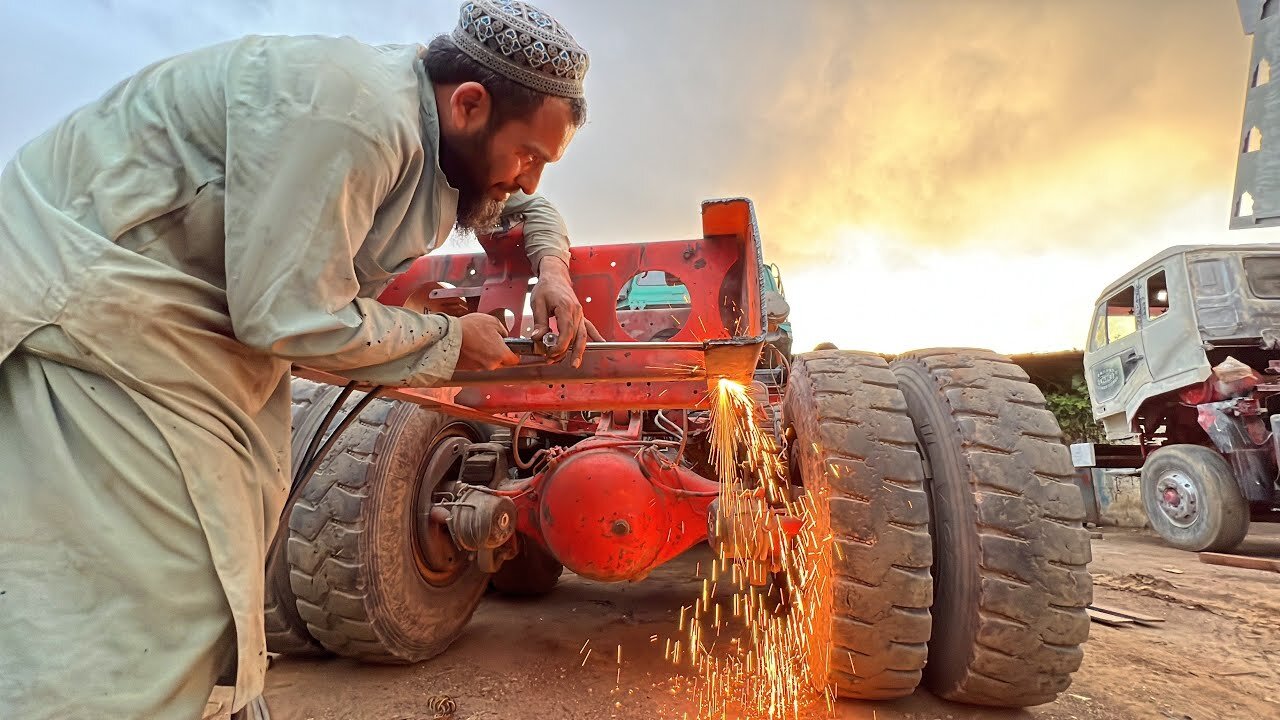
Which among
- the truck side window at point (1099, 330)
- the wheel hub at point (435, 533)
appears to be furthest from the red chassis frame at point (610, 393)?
the truck side window at point (1099, 330)

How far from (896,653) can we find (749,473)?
3.89 feet

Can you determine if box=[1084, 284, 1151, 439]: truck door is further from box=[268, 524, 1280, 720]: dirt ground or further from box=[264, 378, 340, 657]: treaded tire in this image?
box=[264, 378, 340, 657]: treaded tire

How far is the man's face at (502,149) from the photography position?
126 cm

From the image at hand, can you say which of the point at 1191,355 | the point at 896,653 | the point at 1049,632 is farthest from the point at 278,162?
the point at 1191,355

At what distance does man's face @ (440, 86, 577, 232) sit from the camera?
4.14ft

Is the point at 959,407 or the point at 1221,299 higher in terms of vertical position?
the point at 1221,299

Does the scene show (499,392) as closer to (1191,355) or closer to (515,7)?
(515,7)

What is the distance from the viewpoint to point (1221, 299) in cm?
629

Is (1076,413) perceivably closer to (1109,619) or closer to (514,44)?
(1109,619)

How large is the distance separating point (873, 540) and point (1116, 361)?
757 centimetres

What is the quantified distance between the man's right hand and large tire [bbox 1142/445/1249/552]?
729 centimetres

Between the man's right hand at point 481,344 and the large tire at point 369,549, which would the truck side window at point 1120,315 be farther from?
the man's right hand at point 481,344

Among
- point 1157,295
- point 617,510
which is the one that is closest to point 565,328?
point 617,510

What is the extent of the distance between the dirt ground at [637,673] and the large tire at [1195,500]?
6.28 feet
